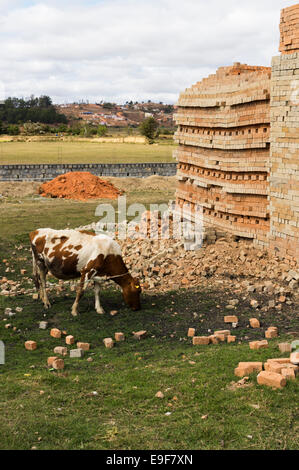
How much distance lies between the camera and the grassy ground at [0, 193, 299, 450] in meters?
6.36

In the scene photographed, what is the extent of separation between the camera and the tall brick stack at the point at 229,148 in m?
14.3

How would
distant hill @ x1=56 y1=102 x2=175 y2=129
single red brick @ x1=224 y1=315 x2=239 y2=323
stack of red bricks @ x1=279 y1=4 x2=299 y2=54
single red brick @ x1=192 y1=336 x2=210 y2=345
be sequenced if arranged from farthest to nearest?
distant hill @ x1=56 y1=102 x2=175 y2=129 → stack of red bricks @ x1=279 y1=4 x2=299 y2=54 → single red brick @ x1=224 y1=315 x2=239 y2=323 → single red brick @ x1=192 y1=336 x2=210 y2=345

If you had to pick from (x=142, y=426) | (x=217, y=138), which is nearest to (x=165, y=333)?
(x=142, y=426)

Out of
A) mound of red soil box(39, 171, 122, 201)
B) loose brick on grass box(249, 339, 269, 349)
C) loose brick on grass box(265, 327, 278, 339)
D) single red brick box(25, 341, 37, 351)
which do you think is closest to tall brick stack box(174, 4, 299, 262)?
loose brick on grass box(265, 327, 278, 339)

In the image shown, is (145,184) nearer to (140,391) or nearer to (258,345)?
(258,345)

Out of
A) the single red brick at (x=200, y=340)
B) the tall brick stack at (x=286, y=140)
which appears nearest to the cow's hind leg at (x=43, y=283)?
the single red brick at (x=200, y=340)

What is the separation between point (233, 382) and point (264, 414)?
1.07 metres

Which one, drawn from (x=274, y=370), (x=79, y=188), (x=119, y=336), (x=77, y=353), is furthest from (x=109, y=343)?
(x=79, y=188)

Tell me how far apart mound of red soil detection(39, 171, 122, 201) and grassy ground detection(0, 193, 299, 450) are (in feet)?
70.6

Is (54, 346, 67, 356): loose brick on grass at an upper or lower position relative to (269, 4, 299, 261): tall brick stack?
lower

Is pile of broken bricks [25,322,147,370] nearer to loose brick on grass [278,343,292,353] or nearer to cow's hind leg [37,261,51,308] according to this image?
cow's hind leg [37,261,51,308]

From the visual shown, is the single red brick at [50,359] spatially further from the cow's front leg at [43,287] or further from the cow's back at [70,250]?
the cow's front leg at [43,287]
